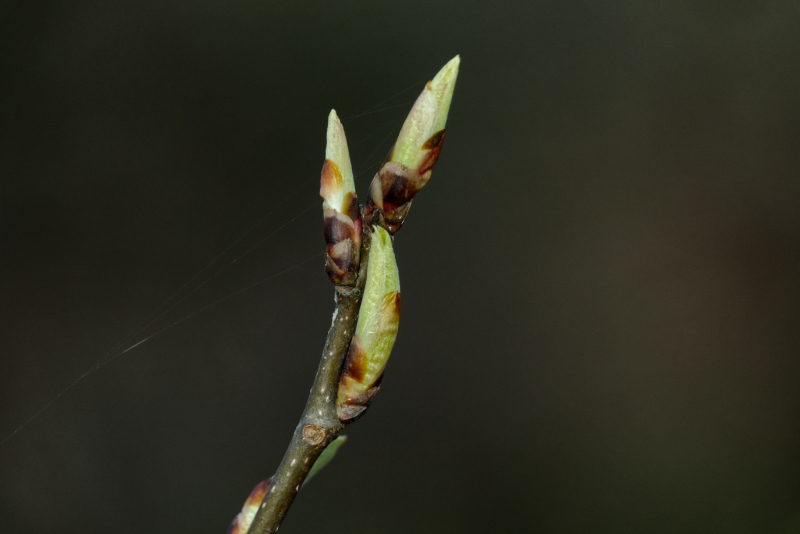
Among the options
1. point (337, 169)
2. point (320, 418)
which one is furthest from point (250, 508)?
point (337, 169)

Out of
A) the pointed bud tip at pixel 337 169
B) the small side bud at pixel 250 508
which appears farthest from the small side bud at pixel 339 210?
the small side bud at pixel 250 508

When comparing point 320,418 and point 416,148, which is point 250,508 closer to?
point 320,418

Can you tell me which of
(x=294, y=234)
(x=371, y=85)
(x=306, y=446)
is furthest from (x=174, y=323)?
(x=306, y=446)

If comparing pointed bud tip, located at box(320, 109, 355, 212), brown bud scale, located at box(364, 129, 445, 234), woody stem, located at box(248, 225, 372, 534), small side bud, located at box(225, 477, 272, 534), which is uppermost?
pointed bud tip, located at box(320, 109, 355, 212)

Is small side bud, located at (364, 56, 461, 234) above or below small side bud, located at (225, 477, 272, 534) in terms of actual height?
above

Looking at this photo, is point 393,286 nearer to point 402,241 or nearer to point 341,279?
point 341,279

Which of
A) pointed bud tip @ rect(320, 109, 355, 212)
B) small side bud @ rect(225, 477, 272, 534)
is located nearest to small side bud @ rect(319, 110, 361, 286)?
pointed bud tip @ rect(320, 109, 355, 212)

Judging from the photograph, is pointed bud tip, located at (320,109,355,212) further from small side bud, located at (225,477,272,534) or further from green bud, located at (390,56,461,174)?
small side bud, located at (225,477,272,534)
